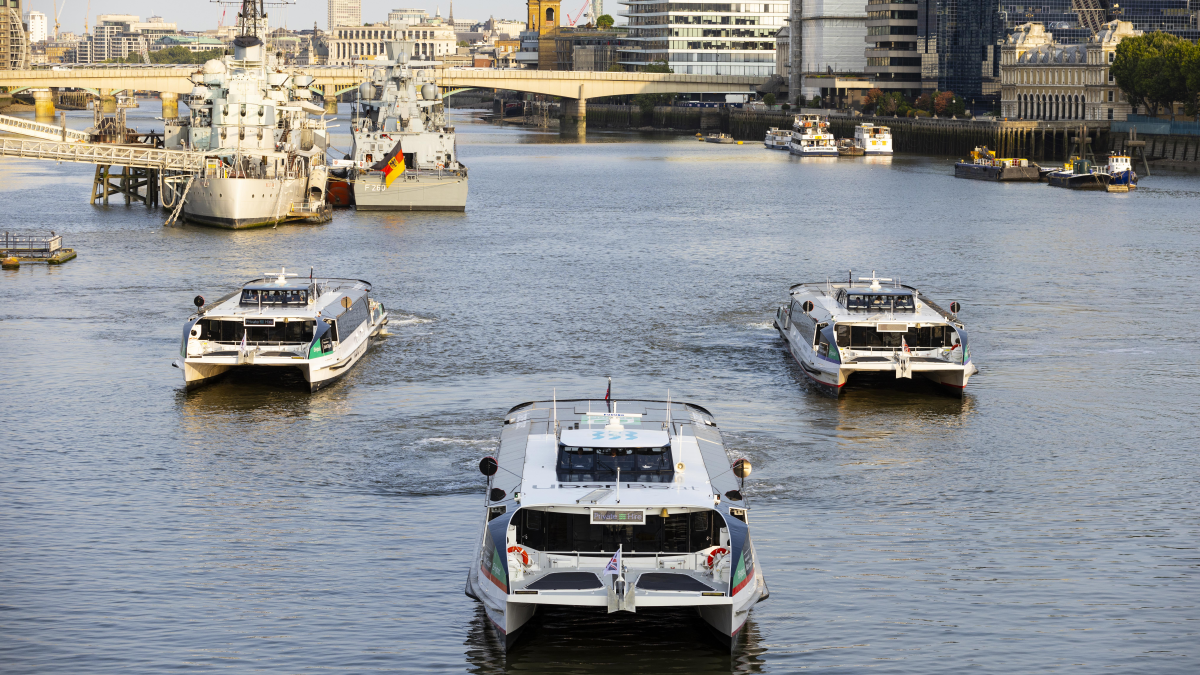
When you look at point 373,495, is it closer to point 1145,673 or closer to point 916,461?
point 916,461

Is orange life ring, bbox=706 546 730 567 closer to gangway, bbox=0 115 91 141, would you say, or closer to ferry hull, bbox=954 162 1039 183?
gangway, bbox=0 115 91 141

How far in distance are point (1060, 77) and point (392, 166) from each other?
104 meters

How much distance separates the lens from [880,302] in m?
48.5

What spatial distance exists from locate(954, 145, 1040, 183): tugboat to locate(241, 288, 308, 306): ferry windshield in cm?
10348

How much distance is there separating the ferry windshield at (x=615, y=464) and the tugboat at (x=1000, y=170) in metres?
120

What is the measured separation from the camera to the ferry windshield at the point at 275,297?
158 ft

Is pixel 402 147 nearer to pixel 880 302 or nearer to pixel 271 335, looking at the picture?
pixel 271 335

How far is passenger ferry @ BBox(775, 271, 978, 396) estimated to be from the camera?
45656mm

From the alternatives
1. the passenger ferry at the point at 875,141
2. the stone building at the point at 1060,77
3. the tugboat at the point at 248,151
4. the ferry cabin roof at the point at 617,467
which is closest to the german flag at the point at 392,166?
the tugboat at the point at 248,151

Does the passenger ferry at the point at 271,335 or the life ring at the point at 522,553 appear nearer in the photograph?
the life ring at the point at 522,553

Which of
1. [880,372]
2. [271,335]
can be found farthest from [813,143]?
[271,335]

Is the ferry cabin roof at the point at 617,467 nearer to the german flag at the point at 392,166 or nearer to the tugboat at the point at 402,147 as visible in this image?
the tugboat at the point at 402,147

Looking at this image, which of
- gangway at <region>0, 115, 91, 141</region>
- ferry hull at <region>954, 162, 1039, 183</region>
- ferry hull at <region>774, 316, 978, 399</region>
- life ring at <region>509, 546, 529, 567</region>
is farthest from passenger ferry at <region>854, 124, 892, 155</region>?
life ring at <region>509, 546, 529, 567</region>

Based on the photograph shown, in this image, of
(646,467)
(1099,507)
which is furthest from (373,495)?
(1099,507)
